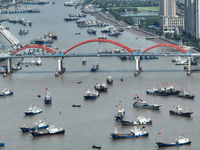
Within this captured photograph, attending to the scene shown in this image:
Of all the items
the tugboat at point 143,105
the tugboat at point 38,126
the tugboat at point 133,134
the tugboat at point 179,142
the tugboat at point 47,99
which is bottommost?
the tugboat at point 179,142

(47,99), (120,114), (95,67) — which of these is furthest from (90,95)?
(95,67)

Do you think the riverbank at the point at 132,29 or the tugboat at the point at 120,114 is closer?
the tugboat at the point at 120,114

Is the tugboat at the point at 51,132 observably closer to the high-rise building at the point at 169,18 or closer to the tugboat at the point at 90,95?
the tugboat at the point at 90,95

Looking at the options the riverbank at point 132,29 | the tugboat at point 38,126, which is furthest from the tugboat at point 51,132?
the riverbank at point 132,29

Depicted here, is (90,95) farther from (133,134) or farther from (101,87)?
(133,134)

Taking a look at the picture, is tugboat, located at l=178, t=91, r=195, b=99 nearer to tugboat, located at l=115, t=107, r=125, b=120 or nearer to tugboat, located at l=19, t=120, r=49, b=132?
tugboat, located at l=115, t=107, r=125, b=120
